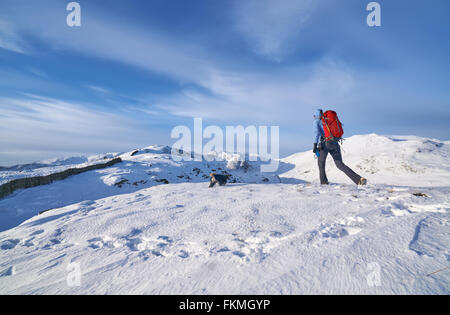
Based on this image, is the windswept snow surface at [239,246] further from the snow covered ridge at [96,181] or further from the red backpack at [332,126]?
the snow covered ridge at [96,181]

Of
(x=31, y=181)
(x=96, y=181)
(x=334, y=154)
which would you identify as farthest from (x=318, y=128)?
(x=31, y=181)

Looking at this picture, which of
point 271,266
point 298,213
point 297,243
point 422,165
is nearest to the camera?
point 271,266

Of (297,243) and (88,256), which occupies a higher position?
(297,243)

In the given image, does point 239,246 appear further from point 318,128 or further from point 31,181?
point 31,181

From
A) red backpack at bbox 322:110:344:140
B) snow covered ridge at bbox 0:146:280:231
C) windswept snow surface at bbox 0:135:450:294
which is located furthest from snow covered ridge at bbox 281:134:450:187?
windswept snow surface at bbox 0:135:450:294

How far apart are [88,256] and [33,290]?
51cm

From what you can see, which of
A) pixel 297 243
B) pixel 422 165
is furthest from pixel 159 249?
pixel 422 165

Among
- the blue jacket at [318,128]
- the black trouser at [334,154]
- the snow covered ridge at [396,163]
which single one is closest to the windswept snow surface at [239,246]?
the black trouser at [334,154]

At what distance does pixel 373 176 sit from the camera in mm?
10594

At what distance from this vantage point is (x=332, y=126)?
5.51 meters

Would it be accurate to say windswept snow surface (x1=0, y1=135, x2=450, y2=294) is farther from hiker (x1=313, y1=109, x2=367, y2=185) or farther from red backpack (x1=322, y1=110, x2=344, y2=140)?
red backpack (x1=322, y1=110, x2=344, y2=140)

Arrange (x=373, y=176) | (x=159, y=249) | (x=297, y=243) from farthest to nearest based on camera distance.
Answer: (x=373, y=176)
(x=159, y=249)
(x=297, y=243)

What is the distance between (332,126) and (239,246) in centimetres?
468
